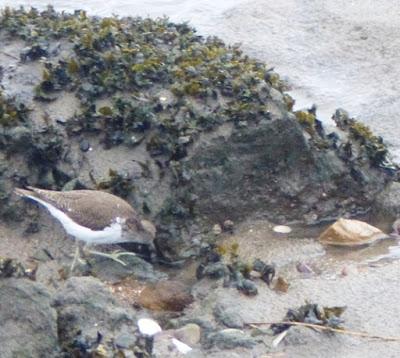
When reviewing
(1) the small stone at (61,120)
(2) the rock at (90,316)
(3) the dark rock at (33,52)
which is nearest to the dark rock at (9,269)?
(2) the rock at (90,316)

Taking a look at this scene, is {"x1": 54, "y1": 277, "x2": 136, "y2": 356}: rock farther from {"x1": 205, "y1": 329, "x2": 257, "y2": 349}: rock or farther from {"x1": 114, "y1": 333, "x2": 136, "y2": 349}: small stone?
{"x1": 205, "y1": 329, "x2": 257, "y2": 349}: rock

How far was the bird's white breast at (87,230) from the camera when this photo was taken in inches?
233

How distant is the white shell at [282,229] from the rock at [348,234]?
0.69ft

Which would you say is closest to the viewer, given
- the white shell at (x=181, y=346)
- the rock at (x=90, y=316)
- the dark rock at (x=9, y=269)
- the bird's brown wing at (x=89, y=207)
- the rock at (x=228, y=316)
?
the dark rock at (x=9, y=269)

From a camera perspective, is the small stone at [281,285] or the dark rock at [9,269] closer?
the dark rock at [9,269]

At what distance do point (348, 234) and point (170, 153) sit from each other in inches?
44.4

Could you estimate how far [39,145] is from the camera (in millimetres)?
6355

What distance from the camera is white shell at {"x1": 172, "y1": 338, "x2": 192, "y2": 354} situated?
205 inches

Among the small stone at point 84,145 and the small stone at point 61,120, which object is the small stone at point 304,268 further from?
the small stone at point 61,120

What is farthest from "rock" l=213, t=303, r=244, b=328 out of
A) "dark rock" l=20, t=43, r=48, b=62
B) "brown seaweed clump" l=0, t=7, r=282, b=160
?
"dark rock" l=20, t=43, r=48, b=62

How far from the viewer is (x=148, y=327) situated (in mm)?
5312

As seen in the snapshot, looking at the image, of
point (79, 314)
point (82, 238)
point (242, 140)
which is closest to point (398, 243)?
point (242, 140)

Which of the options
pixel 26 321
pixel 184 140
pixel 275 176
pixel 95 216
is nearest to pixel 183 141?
pixel 184 140

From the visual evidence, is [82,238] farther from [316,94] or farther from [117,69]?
[316,94]
